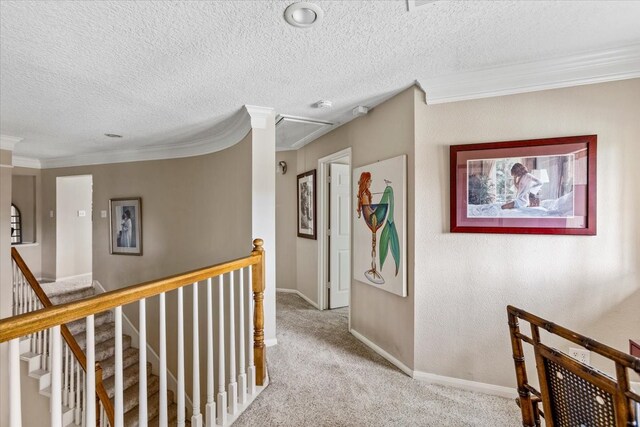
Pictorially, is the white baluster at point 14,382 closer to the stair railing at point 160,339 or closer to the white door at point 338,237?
the stair railing at point 160,339

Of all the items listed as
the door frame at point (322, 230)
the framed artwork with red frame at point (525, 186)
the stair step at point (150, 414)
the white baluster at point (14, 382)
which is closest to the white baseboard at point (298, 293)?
the door frame at point (322, 230)

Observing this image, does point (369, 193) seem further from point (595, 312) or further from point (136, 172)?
point (136, 172)

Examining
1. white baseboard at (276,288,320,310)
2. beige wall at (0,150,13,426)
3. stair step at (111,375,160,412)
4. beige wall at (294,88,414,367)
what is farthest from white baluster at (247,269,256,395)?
beige wall at (0,150,13,426)

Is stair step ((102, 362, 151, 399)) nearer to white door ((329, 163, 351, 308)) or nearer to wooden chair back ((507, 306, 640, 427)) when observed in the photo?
white door ((329, 163, 351, 308))

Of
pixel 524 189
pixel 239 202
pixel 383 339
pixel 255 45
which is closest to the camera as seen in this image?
pixel 255 45

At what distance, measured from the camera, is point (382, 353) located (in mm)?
2715

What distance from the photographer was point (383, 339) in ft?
8.95

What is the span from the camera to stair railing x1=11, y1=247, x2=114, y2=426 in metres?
3.03

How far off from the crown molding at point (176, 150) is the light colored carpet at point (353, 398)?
7.08ft

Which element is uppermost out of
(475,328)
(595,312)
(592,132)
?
(592,132)

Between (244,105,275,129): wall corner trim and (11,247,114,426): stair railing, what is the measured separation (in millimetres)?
2635

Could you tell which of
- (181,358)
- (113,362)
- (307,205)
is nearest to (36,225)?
(113,362)

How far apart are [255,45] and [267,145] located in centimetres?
120

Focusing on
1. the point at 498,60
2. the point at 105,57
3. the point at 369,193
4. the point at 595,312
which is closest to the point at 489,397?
the point at 595,312
